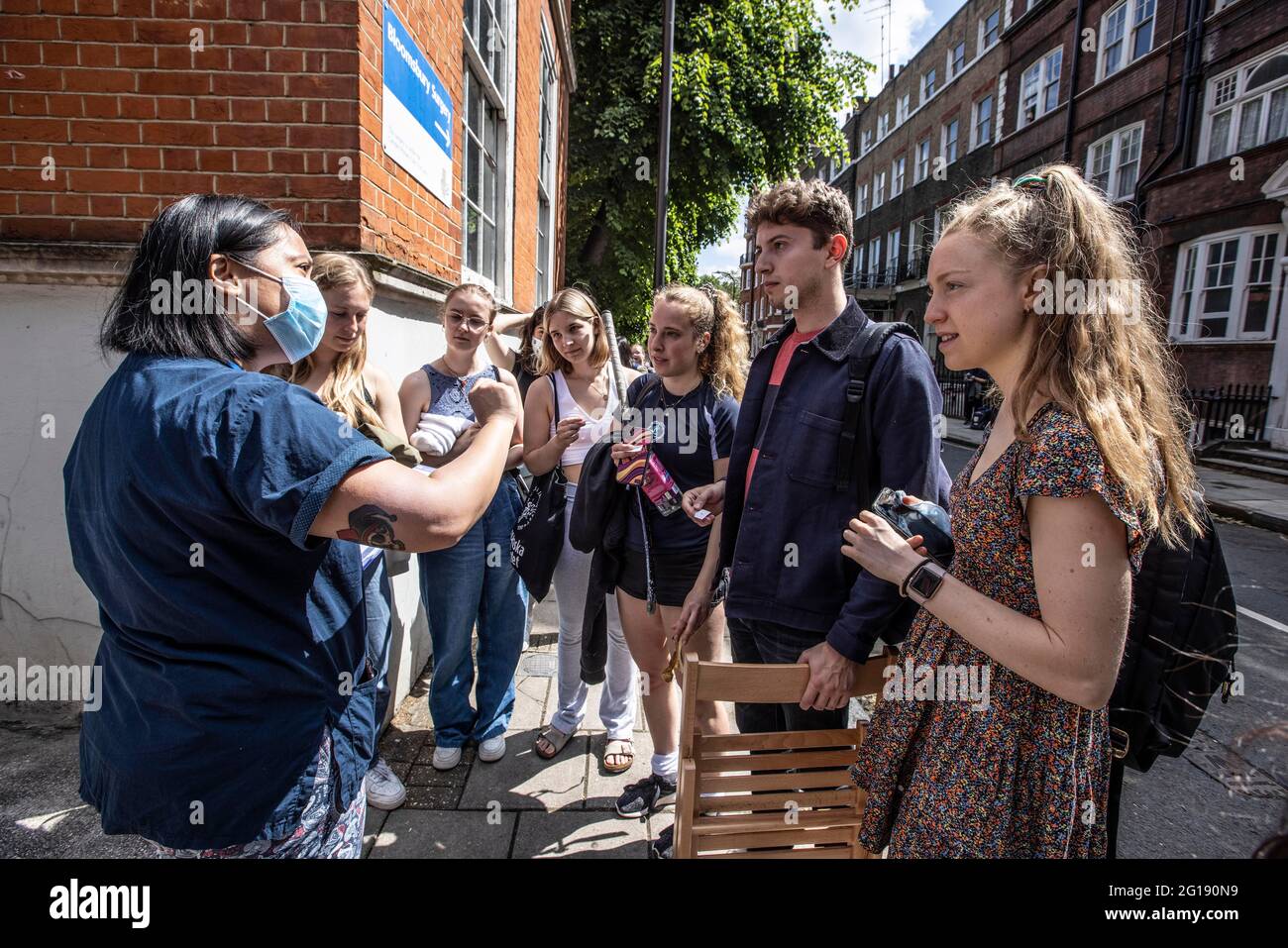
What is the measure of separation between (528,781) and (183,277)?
2440mm

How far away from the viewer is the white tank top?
315 centimetres

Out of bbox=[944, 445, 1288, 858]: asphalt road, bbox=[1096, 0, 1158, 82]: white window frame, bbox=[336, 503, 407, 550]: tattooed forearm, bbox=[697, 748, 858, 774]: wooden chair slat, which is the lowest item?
bbox=[944, 445, 1288, 858]: asphalt road

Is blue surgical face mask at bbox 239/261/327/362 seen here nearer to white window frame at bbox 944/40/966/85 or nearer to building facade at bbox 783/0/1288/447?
building facade at bbox 783/0/1288/447

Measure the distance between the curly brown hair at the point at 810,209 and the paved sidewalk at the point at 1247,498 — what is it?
563 centimetres

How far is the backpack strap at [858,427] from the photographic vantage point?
1.88 metres

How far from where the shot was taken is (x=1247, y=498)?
9367 mm

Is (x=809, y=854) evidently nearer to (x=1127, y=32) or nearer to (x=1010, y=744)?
(x=1010, y=744)

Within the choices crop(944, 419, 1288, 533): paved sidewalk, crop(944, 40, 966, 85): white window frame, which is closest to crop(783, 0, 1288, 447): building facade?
crop(944, 40, 966, 85): white window frame

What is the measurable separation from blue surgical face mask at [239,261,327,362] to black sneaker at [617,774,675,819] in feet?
7.00

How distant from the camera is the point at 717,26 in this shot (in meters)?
13.2

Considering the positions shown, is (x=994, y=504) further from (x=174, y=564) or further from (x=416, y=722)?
(x=416, y=722)

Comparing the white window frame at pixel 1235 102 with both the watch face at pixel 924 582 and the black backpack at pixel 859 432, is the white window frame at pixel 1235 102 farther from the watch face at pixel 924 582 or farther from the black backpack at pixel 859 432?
the watch face at pixel 924 582

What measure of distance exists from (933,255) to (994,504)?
1.87ft

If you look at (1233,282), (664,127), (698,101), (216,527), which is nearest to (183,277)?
(216,527)
